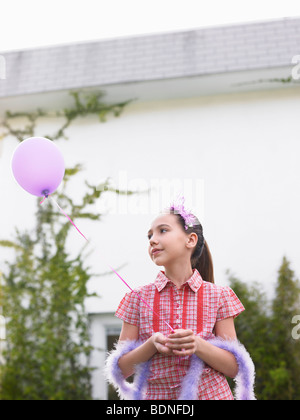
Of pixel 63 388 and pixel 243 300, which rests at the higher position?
pixel 243 300

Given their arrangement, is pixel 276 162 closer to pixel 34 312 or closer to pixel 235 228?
pixel 235 228

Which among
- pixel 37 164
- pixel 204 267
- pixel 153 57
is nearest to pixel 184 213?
pixel 204 267

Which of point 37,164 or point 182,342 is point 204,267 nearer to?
point 182,342

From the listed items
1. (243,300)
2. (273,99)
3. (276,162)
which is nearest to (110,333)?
(243,300)

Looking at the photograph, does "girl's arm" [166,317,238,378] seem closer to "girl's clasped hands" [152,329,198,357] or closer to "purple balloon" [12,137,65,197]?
"girl's clasped hands" [152,329,198,357]

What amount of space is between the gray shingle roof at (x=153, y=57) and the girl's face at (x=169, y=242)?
312 cm

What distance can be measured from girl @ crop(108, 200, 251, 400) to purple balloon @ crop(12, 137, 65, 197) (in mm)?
479

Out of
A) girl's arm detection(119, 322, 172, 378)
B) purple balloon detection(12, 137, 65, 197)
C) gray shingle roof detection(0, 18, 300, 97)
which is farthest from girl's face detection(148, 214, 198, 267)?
gray shingle roof detection(0, 18, 300, 97)

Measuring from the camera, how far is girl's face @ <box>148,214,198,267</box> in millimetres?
1627

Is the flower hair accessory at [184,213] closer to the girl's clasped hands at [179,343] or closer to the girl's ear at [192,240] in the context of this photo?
the girl's ear at [192,240]

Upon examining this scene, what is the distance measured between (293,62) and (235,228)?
145 cm
